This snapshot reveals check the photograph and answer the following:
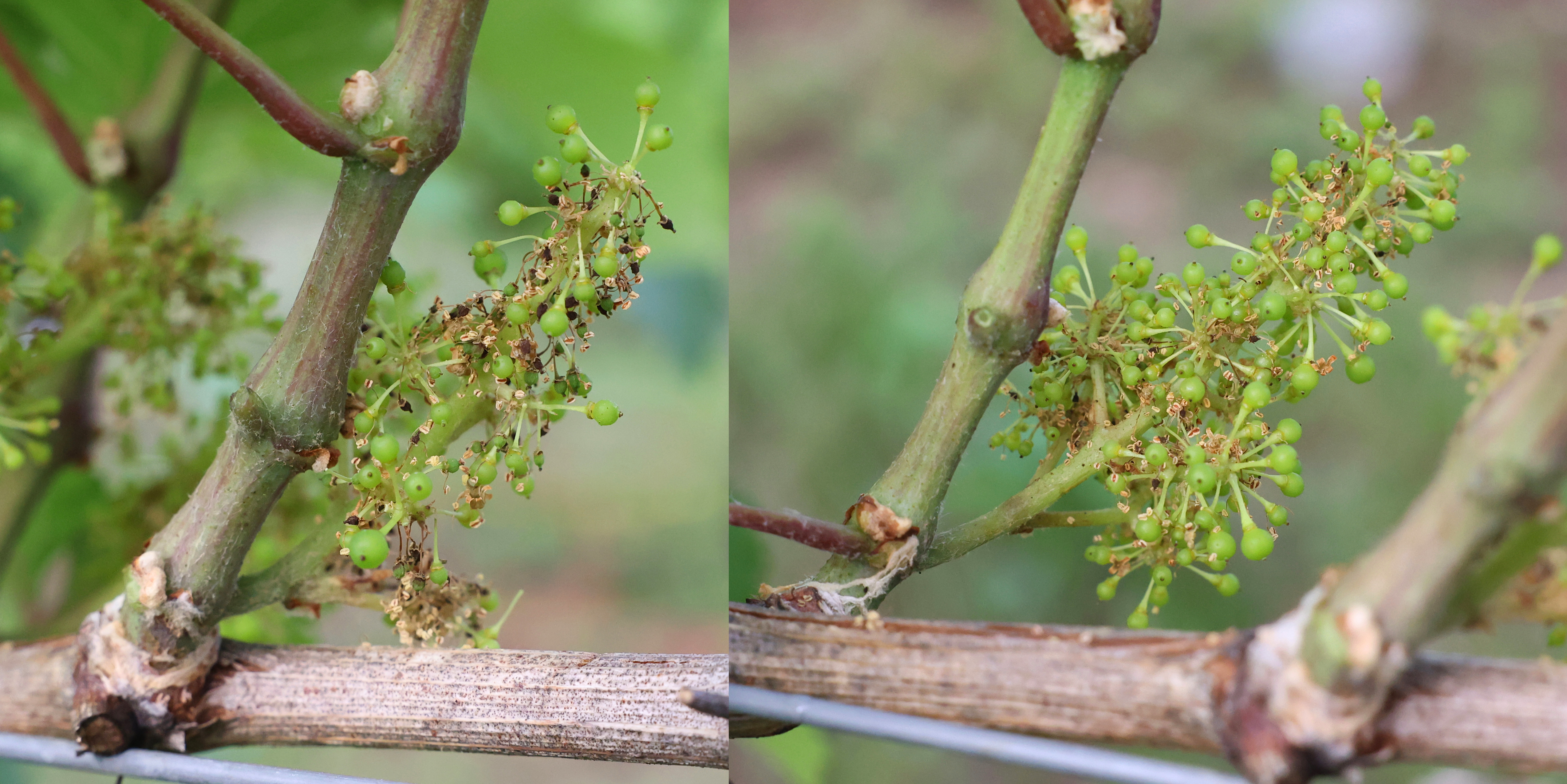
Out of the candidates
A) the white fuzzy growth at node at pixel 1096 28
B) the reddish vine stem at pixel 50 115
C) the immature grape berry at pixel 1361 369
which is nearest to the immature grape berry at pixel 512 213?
the white fuzzy growth at node at pixel 1096 28

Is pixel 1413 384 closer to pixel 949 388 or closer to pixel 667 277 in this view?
pixel 949 388

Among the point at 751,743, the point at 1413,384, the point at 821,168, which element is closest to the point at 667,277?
the point at 821,168

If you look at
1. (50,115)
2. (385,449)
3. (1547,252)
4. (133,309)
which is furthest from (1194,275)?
(50,115)

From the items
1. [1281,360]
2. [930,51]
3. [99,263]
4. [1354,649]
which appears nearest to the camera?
[1354,649]

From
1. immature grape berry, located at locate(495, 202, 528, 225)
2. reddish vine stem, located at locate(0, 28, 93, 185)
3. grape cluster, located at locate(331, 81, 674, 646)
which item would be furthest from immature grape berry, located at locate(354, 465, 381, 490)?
reddish vine stem, located at locate(0, 28, 93, 185)

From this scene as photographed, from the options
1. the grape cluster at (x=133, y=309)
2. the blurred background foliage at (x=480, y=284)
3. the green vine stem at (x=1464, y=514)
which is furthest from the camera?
the grape cluster at (x=133, y=309)

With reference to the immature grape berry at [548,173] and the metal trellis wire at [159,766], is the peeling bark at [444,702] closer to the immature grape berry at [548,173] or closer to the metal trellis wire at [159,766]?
the metal trellis wire at [159,766]
